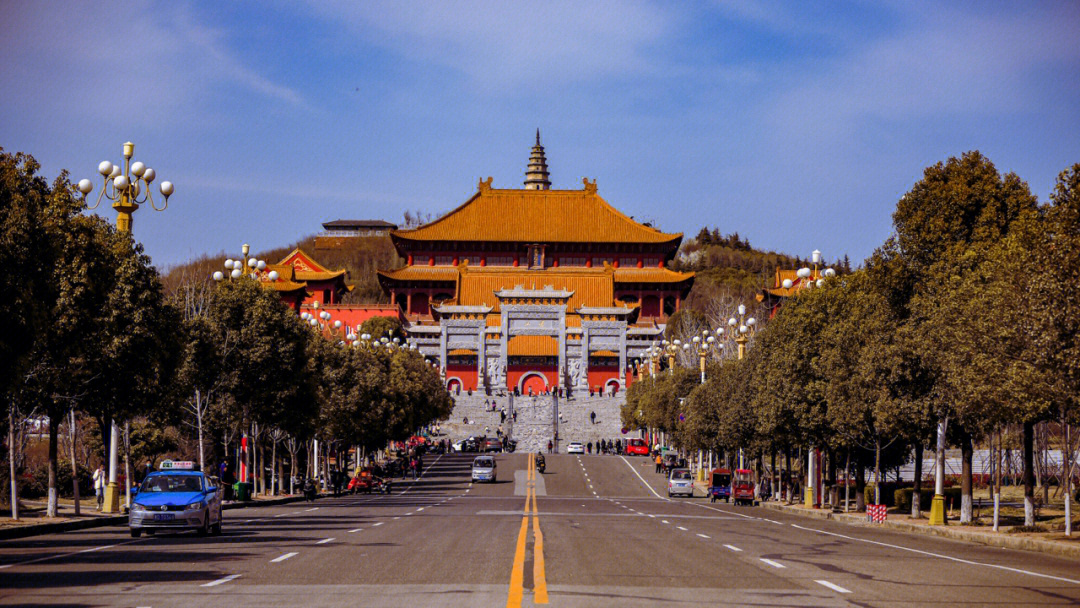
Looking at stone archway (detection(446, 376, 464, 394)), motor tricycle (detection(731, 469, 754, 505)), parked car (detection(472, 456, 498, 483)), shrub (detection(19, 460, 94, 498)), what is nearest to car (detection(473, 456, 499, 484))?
parked car (detection(472, 456, 498, 483))

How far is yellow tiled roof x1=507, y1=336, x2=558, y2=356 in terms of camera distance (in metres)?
136

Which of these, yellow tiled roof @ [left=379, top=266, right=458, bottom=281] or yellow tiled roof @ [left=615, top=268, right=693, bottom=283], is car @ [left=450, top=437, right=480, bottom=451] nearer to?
yellow tiled roof @ [left=379, top=266, right=458, bottom=281]

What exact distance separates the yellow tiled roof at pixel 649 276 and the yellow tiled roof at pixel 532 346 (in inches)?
710

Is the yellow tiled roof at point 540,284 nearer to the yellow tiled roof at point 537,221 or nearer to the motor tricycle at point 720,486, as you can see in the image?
the yellow tiled roof at point 537,221

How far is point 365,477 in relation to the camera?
66.6 metres

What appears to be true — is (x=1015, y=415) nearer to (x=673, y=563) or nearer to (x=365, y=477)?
(x=673, y=563)

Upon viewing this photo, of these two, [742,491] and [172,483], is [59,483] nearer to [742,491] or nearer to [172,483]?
[172,483]

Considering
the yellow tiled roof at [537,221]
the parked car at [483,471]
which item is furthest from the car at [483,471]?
the yellow tiled roof at [537,221]

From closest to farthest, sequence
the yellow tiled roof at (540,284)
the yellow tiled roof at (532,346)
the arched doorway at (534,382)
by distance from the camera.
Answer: the yellow tiled roof at (532,346), the arched doorway at (534,382), the yellow tiled roof at (540,284)

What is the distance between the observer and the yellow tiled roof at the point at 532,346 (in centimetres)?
13562

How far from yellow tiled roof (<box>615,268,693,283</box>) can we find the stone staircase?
96.8 ft

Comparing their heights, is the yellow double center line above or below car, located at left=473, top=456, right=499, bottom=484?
above

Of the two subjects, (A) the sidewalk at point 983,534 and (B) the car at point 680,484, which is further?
(B) the car at point 680,484

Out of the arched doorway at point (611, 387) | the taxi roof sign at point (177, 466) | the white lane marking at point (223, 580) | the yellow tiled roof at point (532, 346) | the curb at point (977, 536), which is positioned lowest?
the curb at point (977, 536)
